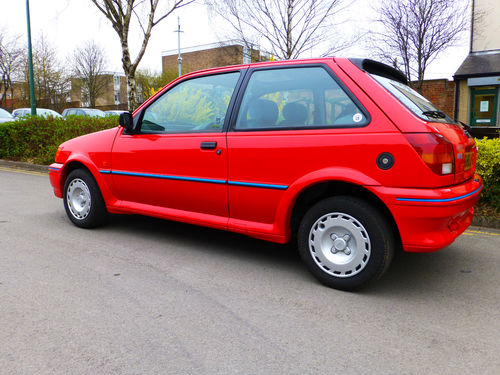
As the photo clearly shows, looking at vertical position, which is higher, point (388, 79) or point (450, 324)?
point (388, 79)

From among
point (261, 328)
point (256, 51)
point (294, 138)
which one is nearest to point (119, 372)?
point (261, 328)

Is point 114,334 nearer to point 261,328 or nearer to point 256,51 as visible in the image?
point 261,328

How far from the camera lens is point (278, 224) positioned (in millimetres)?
3510

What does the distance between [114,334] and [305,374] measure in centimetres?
119

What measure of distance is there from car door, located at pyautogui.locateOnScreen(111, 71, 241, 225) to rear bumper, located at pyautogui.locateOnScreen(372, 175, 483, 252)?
1.46 m

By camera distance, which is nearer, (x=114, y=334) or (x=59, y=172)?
(x=114, y=334)

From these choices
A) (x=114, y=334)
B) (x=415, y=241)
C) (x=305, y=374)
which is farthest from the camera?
(x=415, y=241)

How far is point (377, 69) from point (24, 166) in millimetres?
10021

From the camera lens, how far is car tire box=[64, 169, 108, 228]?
16.0 ft

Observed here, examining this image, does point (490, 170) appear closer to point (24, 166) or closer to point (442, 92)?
point (24, 166)

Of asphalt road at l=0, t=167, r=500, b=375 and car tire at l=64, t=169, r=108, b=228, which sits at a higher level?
car tire at l=64, t=169, r=108, b=228

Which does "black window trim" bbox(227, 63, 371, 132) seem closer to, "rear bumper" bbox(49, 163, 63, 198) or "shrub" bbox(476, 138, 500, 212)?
"rear bumper" bbox(49, 163, 63, 198)

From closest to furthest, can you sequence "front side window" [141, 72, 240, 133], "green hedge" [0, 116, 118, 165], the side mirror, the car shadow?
1. the car shadow
2. "front side window" [141, 72, 240, 133]
3. the side mirror
4. "green hedge" [0, 116, 118, 165]

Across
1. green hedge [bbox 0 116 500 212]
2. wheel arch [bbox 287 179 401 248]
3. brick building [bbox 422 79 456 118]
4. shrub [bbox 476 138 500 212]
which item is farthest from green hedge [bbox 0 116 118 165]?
brick building [bbox 422 79 456 118]
